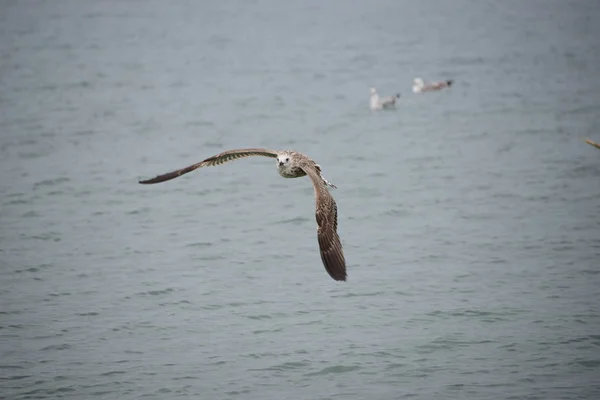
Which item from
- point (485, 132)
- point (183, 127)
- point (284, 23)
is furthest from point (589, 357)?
point (284, 23)

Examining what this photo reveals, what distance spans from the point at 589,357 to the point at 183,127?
1369cm


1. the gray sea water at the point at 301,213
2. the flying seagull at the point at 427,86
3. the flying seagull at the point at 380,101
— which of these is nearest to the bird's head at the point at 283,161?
the gray sea water at the point at 301,213

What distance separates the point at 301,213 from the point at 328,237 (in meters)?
8.14

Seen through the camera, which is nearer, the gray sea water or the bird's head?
the bird's head

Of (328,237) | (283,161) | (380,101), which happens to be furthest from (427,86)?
(328,237)

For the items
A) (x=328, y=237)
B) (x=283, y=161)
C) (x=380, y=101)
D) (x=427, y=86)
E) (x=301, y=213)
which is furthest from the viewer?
(x=427, y=86)

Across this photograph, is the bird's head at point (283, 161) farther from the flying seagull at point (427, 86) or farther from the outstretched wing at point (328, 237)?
the flying seagull at point (427, 86)

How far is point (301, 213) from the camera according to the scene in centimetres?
1934

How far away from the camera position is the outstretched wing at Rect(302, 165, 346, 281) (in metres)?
10.9

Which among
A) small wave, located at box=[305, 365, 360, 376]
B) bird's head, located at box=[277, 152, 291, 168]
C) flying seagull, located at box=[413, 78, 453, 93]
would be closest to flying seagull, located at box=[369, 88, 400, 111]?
flying seagull, located at box=[413, 78, 453, 93]

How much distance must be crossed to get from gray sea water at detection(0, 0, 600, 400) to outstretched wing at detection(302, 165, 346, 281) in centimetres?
203

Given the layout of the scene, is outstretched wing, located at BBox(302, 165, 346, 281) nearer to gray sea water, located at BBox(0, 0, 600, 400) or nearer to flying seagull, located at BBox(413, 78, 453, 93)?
gray sea water, located at BBox(0, 0, 600, 400)

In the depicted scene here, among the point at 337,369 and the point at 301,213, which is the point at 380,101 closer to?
the point at 301,213

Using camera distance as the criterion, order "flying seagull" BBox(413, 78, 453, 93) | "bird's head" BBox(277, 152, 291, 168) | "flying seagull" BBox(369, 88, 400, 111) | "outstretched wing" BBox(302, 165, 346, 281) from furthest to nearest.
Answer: "flying seagull" BBox(413, 78, 453, 93) → "flying seagull" BBox(369, 88, 400, 111) → "bird's head" BBox(277, 152, 291, 168) → "outstretched wing" BBox(302, 165, 346, 281)
